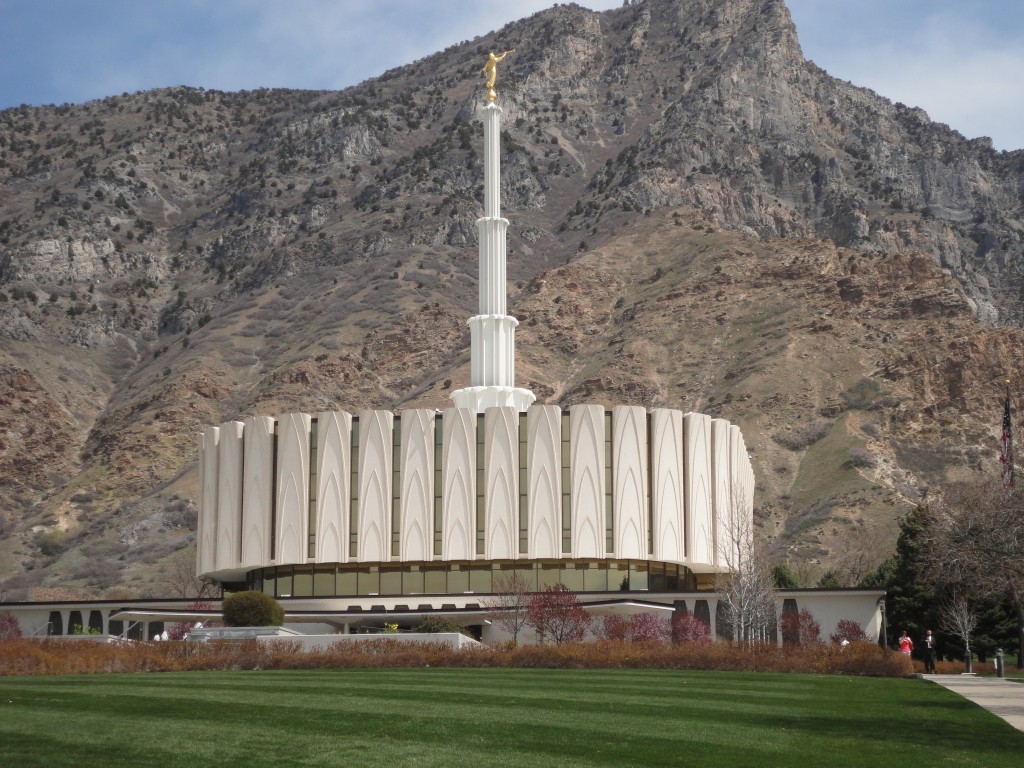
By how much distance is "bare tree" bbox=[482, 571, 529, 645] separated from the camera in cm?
5869

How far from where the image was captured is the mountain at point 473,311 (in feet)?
382

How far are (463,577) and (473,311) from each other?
269 feet

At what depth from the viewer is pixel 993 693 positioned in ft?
109

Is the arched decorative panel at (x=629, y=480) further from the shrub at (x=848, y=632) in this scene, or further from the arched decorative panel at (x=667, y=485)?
A: the shrub at (x=848, y=632)

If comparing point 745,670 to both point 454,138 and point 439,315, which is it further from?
point 454,138

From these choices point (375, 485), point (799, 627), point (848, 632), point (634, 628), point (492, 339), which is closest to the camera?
point (634, 628)

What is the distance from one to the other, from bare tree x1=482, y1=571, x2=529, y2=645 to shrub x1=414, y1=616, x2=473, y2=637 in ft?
5.44

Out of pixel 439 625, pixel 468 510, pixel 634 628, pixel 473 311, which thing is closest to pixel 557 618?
pixel 634 628

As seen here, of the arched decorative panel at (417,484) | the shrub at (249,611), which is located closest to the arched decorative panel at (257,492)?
the arched decorative panel at (417,484)

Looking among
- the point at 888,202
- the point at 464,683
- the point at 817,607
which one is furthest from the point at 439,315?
the point at 464,683

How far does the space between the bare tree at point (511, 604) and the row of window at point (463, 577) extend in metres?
0.27

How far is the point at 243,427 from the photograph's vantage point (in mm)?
71250

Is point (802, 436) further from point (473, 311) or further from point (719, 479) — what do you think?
point (719, 479)

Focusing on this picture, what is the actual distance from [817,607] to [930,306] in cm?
7579
